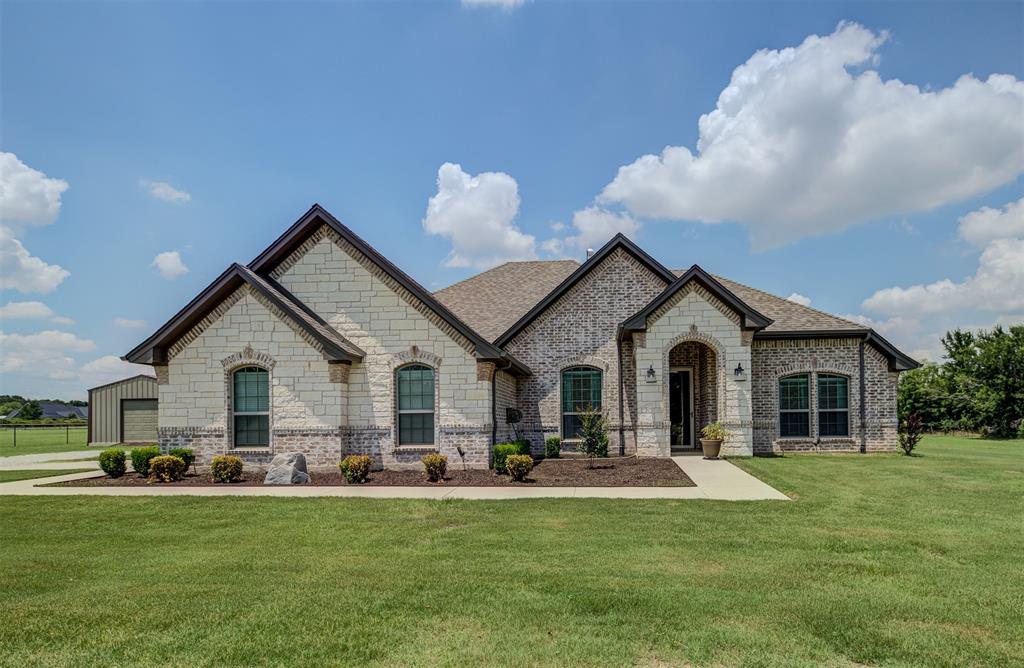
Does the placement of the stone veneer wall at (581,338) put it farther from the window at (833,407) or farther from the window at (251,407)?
the window at (251,407)

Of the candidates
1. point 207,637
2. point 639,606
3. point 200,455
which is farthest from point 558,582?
point 200,455

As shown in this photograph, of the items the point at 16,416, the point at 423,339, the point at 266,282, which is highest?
the point at 266,282

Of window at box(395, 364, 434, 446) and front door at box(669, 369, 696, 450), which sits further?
front door at box(669, 369, 696, 450)

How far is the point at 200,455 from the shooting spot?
55.0ft

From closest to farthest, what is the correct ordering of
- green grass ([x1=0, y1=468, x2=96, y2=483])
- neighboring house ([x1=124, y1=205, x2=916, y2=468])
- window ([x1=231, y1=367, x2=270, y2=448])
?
green grass ([x1=0, y1=468, x2=96, y2=483]), neighboring house ([x1=124, y1=205, x2=916, y2=468]), window ([x1=231, y1=367, x2=270, y2=448])

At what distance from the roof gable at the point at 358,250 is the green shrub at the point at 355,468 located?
12.6 feet

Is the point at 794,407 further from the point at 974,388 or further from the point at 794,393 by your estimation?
the point at 974,388

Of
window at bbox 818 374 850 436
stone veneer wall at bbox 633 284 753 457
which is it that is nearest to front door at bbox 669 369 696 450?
stone veneer wall at bbox 633 284 753 457

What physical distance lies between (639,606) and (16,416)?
86.9m

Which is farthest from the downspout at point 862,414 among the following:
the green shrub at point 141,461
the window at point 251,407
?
the green shrub at point 141,461

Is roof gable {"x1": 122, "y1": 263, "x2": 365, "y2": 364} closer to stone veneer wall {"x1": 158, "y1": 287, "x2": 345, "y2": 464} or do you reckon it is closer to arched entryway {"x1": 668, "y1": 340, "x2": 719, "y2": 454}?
stone veneer wall {"x1": 158, "y1": 287, "x2": 345, "y2": 464}

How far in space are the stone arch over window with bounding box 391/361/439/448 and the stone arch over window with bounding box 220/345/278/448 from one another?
2992 mm

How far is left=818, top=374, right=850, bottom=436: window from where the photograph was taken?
71.9 feet

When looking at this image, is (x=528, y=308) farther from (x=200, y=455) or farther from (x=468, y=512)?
(x=468, y=512)
